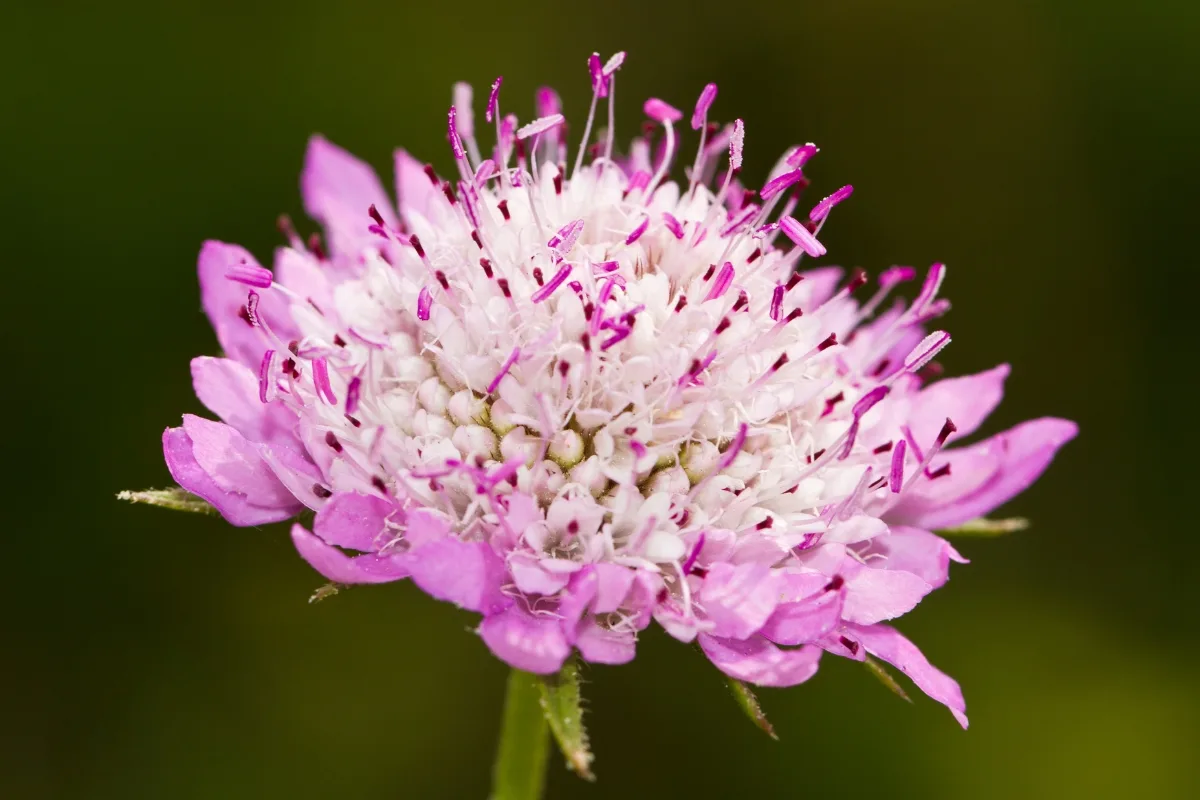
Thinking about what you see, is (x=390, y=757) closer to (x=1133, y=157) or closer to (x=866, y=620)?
(x=866, y=620)

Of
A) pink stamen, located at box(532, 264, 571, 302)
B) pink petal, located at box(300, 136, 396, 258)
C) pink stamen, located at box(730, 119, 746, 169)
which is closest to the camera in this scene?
pink stamen, located at box(532, 264, 571, 302)

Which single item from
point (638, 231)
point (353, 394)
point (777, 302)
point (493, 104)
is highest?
point (493, 104)

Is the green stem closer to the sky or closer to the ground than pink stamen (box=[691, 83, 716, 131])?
closer to the ground

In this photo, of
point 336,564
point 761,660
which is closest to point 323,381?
point 336,564

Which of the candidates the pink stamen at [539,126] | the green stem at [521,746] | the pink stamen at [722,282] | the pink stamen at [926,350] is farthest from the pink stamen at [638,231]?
the green stem at [521,746]

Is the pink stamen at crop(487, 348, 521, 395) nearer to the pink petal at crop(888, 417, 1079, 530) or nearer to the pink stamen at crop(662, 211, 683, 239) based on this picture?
the pink stamen at crop(662, 211, 683, 239)

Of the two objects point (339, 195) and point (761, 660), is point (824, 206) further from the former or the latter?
point (339, 195)

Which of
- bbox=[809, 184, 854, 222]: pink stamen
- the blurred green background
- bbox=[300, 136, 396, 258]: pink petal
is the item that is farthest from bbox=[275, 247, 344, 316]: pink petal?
the blurred green background

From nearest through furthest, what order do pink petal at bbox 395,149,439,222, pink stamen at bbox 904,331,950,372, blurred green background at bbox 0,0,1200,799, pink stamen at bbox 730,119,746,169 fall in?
1. pink stamen at bbox 904,331,950,372
2. pink stamen at bbox 730,119,746,169
3. pink petal at bbox 395,149,439,222
4. blurred green background at bbox 0,0,1200,799
